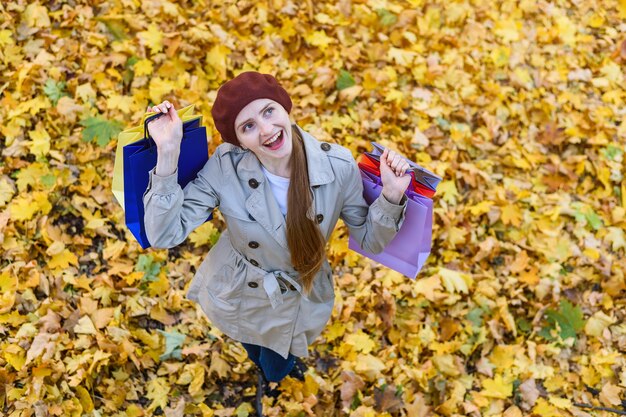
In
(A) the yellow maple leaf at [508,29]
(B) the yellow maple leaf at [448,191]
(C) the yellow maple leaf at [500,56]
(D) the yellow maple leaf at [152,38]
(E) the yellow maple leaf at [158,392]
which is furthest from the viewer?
(A) the yellow maple leaf at [508,29]

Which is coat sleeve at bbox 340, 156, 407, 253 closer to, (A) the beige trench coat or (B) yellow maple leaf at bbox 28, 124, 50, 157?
(A) the beige trench coat

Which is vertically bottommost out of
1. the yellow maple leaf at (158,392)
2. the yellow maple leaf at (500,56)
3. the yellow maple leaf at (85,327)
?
the yellow maple leaf at (158,392)

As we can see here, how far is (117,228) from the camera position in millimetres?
3861

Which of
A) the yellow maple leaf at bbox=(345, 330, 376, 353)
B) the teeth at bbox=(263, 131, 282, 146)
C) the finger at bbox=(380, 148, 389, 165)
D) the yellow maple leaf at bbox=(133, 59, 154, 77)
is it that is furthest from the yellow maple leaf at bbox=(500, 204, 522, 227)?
the yellow maple leaf at bbox=(133, 59, 154, 77)

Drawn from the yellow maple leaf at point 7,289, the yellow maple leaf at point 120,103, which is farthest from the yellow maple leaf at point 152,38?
the yellow maple leaf at point 7,289

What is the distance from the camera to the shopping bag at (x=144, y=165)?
213 centimetres

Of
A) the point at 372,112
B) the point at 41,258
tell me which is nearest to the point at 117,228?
the point at 41,258

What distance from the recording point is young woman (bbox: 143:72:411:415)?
2137 mm

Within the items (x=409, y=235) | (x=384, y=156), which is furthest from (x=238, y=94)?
(x=409, y=235)

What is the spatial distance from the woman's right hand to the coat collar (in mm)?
304

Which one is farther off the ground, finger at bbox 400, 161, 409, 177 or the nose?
the nose

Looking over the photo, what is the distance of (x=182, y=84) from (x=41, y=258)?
167 cm

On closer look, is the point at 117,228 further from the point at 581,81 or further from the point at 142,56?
Result: the point at 581,81

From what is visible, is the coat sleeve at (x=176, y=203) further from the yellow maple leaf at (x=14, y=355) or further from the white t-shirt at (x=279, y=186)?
the yellow maple leaf at (x=14, y=355)
